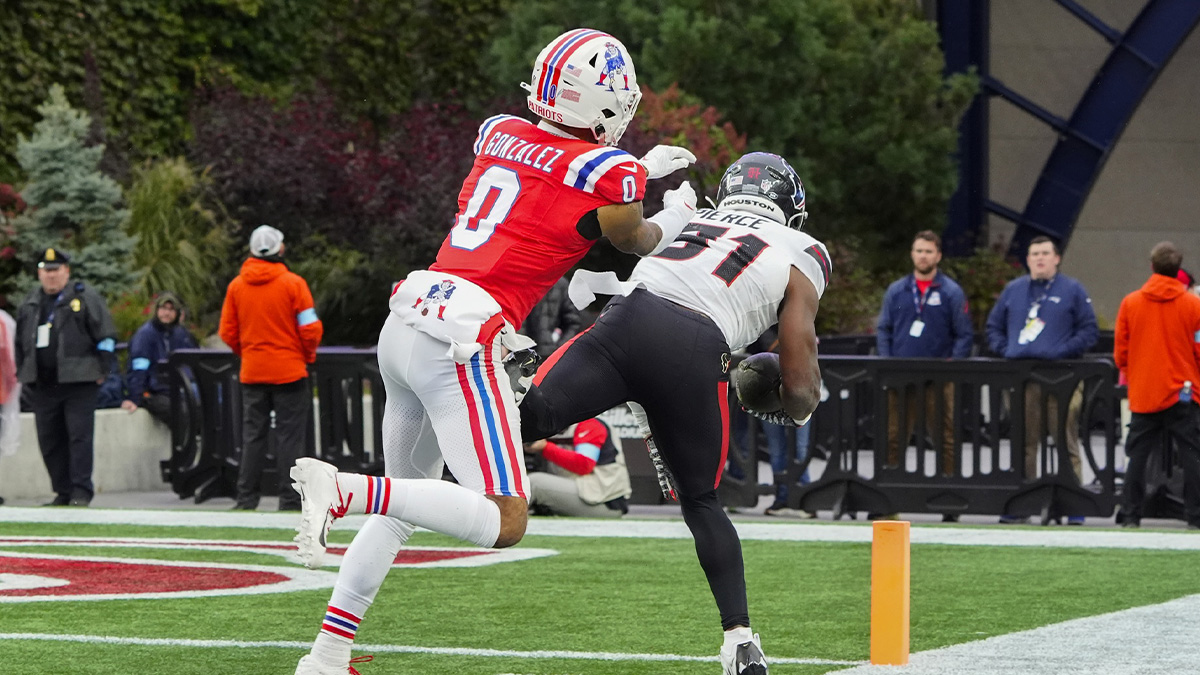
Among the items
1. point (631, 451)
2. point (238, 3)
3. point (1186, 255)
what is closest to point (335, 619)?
point (631, 451)

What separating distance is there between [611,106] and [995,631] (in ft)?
9.60

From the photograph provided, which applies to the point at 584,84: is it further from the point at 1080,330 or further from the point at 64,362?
the point at 64,362

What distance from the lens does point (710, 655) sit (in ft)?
21.7

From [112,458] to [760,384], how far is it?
1034 centimetres

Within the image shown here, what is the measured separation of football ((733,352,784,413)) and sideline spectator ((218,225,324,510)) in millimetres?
7371

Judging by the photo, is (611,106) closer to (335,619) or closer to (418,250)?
(335,619)

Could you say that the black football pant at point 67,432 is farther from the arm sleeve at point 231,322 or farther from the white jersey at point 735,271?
the white jersey at point 735,271

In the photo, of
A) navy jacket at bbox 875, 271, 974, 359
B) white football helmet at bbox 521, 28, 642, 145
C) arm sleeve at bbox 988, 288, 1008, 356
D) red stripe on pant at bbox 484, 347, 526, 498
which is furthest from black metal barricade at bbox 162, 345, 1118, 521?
red stripe on pant at bbox 484, 347, 526, 498

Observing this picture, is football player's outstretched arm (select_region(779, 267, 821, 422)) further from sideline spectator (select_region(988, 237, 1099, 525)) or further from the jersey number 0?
sideline spectator (select_region(988, 237, 1099, 525))

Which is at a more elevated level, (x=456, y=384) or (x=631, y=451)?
(x=456, y=384)

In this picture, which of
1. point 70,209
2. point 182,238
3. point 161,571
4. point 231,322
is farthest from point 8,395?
point 182,238

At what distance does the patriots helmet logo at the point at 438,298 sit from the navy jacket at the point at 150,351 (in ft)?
34.2

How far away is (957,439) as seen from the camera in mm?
12953

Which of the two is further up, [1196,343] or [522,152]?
[522,152]
